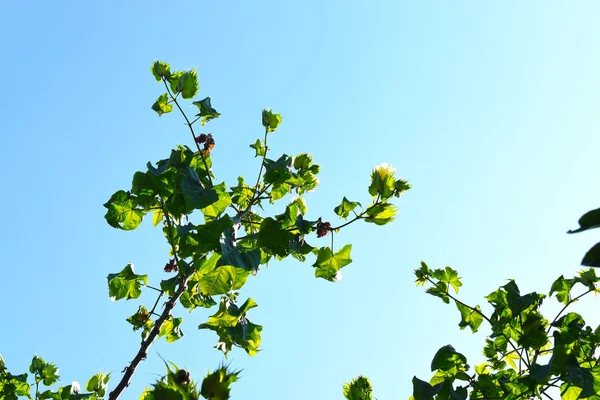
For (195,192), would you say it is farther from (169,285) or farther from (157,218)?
(157,218)

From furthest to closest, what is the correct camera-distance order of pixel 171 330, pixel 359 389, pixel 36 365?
pixel 36 365 < pixel 171 330 < pixel 359 389

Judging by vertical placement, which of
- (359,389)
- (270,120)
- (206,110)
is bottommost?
(359,389)

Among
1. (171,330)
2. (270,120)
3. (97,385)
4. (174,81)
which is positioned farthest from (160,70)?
(97,385)

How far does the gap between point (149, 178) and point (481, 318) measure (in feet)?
5.64

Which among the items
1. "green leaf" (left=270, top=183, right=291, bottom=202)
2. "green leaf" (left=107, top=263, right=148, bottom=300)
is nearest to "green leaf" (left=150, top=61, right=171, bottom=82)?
"green leaf" (left=270, top=183, right=291, bottom=202)

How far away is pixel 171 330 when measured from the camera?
2.58m

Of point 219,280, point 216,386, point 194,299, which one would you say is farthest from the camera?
point 194,299

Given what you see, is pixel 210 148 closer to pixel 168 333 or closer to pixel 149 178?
pixel 149 178

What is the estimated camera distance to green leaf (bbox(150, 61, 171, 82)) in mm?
2449

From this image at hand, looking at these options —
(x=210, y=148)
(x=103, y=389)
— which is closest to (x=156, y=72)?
(x=210, y=148)

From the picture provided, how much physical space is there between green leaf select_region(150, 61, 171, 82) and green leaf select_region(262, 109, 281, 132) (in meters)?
0.49

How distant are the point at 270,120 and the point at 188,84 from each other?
0.43 meters

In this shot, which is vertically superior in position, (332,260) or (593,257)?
(332,260)

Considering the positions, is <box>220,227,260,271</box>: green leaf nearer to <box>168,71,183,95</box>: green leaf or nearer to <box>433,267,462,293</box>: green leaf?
<box>168,71,183,95</box>: green leaf
